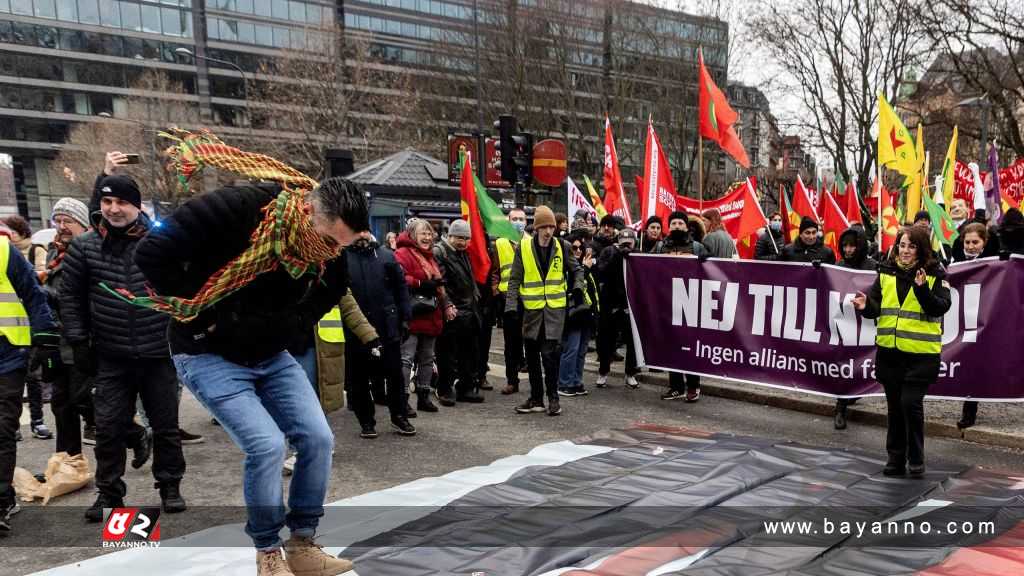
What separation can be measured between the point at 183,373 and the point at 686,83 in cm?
2833

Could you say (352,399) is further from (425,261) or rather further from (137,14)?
(137,14)

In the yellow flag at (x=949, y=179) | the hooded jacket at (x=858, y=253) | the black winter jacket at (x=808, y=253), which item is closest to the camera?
the hooded jacket at (x=858, y=253)

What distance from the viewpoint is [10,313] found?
411cm

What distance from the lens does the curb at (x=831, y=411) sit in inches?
217

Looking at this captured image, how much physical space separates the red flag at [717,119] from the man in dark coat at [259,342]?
742cm

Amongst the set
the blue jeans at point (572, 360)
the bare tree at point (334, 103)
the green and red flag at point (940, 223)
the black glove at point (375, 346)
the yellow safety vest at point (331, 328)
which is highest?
the bare tree at point (334, 103)

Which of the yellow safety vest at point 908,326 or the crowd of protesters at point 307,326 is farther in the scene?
the yellow safety vest at point 908,326

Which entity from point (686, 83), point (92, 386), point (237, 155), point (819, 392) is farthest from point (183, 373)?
point (686, 83)

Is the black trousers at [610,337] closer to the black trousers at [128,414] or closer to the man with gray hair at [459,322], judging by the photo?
the man with gray hair at [459,322]

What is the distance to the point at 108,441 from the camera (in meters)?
4.09

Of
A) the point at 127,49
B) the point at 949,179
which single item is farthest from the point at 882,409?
the point at 127,49

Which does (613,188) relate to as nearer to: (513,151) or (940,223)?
(513,151)

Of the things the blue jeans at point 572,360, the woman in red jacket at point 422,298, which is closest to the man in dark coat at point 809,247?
the blue jeans at point 572,360

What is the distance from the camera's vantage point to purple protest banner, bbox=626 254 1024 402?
5.61m
